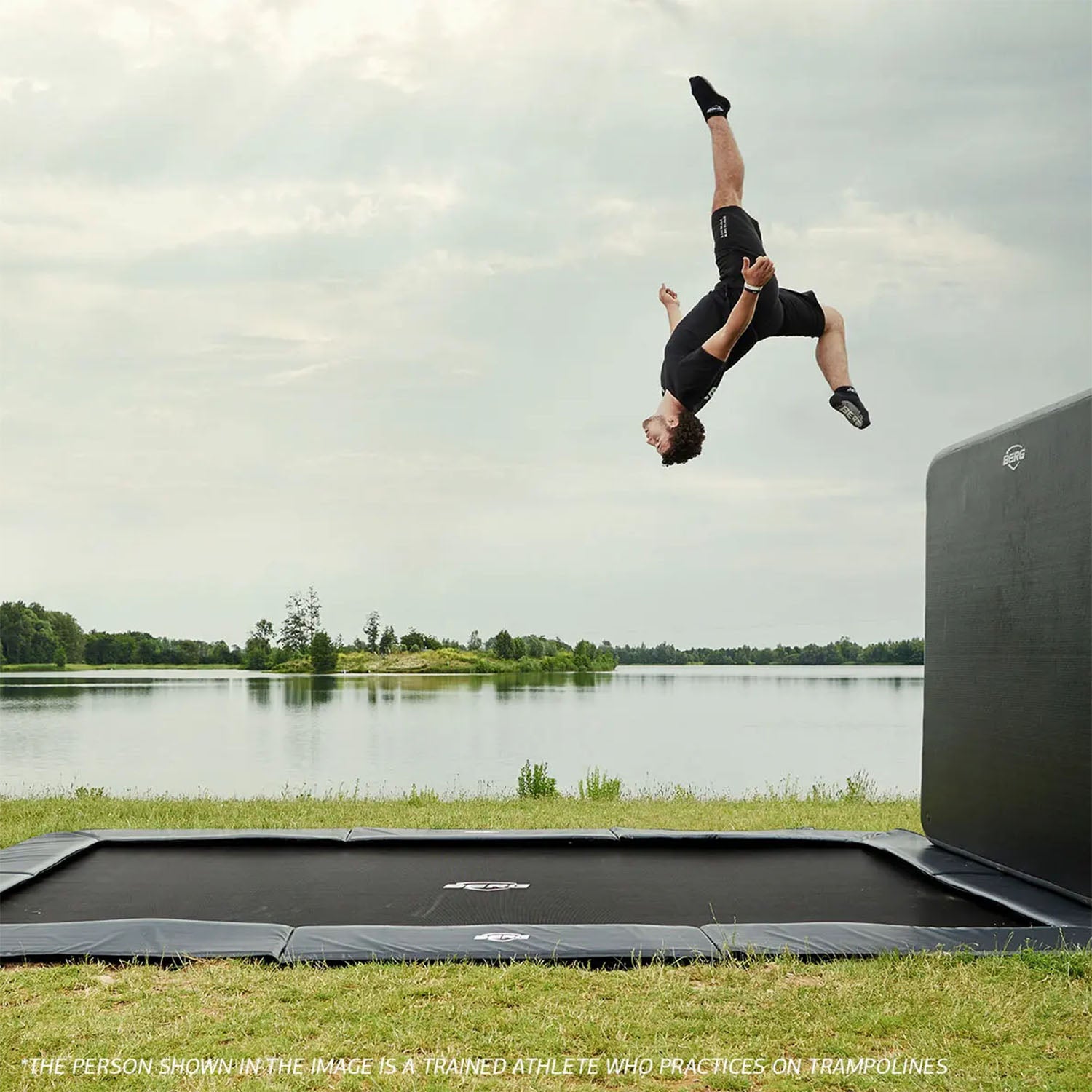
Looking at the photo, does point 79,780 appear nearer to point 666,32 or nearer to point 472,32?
point 472,32

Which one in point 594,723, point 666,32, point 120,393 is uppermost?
point 666,32

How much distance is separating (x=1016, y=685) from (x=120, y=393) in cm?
787

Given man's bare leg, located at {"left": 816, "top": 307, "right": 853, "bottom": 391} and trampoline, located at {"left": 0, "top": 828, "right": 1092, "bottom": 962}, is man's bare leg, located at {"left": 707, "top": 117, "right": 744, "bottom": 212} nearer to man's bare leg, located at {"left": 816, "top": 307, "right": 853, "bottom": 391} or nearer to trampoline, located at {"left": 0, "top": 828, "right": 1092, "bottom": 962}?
man's bare leg, located at {"left": 816, "top": 307, "right": 853, "bottom": 391}

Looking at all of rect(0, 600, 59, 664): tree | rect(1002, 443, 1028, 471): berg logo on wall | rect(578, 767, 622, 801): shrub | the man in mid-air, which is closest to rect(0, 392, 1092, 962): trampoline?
rect(1002, 443, 1028, 471): berg logo on wall

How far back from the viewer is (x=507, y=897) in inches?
117

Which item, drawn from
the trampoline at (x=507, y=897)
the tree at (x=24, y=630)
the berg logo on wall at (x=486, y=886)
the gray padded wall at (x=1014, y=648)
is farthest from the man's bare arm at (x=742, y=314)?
the tree at (x=24, y=630)

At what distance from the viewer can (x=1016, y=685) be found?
325 cm

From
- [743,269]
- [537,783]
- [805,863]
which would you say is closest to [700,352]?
[743,269]

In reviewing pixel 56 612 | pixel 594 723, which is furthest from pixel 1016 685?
pixel 56 612

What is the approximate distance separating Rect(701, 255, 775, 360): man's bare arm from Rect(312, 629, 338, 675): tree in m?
22.6

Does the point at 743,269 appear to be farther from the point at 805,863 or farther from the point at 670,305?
the point at 805,863

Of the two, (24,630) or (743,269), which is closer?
(743,269)

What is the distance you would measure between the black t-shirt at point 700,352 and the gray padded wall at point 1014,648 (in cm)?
87

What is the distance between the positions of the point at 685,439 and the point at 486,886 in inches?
66.1
